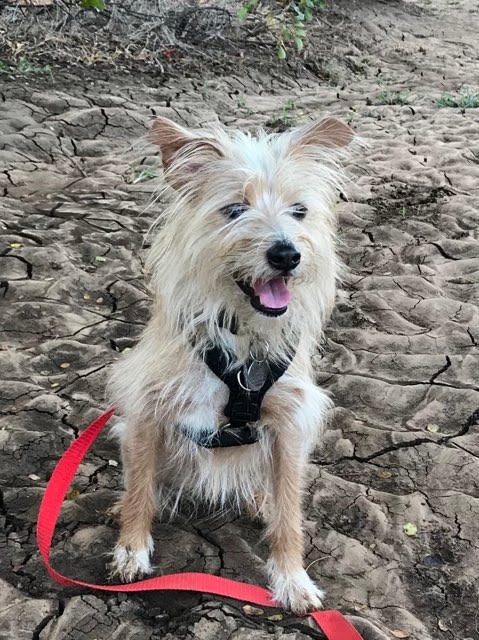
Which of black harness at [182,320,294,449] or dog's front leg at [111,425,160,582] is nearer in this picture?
black harness at [182,320,294,449]

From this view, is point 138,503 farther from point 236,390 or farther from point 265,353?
point 265,353

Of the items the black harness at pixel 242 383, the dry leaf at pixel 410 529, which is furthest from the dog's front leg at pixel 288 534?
the dry leaf at pixel 410 529

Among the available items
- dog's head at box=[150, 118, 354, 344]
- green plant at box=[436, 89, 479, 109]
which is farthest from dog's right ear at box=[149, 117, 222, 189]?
green plant at box=[436, 89, 479, 109]

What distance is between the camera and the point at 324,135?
99.1 inches

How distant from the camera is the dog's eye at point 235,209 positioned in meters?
2.36

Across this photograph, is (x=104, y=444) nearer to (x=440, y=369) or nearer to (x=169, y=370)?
(x=169, y=370)

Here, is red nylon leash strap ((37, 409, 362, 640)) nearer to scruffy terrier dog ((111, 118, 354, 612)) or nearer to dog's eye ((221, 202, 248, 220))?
scruffy terrier dog ((111, 118, 354, 612))

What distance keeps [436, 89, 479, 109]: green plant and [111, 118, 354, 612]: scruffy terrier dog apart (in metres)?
6.24

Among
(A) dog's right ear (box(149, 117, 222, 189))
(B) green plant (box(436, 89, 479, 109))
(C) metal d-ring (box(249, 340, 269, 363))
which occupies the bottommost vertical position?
(C) metal d-ring (box(249, 340, 269, 363))

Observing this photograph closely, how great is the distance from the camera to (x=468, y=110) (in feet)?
26.1

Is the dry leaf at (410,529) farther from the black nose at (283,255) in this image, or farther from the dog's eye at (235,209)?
the dog's eye at (235,209)

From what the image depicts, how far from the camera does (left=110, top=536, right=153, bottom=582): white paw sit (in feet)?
8.33

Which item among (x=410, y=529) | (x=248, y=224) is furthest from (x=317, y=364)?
(x=248, y=224)

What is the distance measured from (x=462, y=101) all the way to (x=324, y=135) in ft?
21.0
